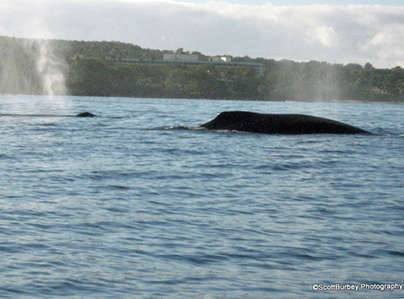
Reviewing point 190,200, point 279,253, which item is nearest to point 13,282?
point 279,253

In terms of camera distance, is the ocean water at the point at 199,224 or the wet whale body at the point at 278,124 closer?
the ocean water at the point at 199,224

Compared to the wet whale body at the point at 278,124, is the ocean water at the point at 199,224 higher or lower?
lower

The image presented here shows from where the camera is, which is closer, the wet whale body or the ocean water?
the ocean water

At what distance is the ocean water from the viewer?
7805 millimetres

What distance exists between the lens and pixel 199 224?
35.0 ft

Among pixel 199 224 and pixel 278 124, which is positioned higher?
pixel 278 124

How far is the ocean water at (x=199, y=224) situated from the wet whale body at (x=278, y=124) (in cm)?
692

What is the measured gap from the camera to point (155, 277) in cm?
793

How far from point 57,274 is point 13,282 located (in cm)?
53

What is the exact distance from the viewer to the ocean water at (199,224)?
25.6 feet

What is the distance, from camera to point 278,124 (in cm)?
2828

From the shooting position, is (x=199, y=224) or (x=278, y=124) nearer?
(x=199, y=224)

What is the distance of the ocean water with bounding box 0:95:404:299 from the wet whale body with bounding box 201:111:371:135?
22.7ft

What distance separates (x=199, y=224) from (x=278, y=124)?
18020 mm
